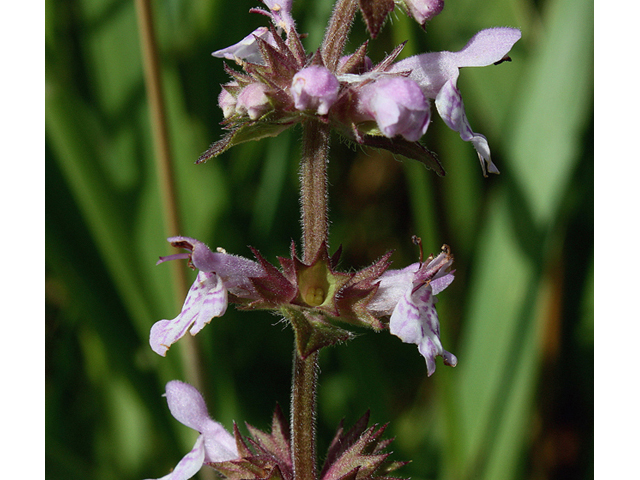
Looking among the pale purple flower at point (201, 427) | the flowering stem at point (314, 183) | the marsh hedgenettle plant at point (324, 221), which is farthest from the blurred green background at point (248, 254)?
the flowering stem at point (314, 183)

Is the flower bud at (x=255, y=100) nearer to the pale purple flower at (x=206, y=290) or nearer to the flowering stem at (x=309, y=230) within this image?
the flowering stem at (x=309, y=230)

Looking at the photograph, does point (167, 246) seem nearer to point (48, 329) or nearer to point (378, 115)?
point (48, 329)

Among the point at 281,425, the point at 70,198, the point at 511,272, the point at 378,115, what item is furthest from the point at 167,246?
the point at 378,115

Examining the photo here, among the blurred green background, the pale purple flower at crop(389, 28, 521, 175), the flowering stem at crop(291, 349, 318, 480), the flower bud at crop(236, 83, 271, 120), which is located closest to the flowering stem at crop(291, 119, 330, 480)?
the flowering stem at crop(291, 349, 318, 480)

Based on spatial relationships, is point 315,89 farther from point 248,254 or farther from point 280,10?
point 248,254

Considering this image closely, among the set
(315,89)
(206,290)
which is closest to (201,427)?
(206,290)

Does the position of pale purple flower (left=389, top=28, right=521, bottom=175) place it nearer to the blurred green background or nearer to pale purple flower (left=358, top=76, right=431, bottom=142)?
pale purple flower (left=358, top=76, right=431, bottom=142)

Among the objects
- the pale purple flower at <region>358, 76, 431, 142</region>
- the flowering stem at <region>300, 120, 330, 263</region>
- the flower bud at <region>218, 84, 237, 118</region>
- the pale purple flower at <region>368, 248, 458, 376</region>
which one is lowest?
the pale purple flower at <region>368, 248, 458, 376</region>
